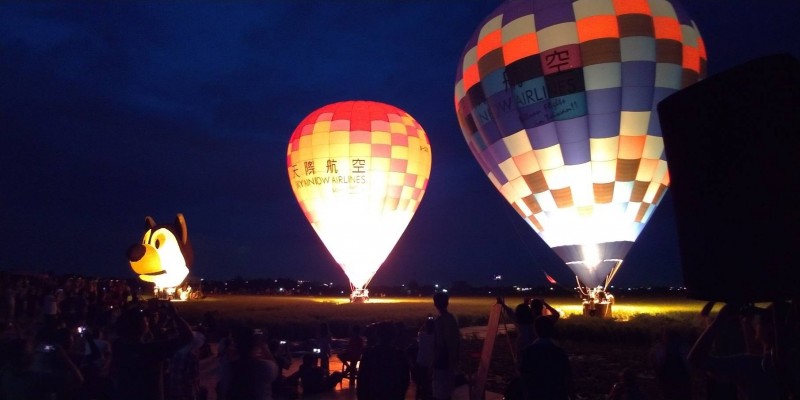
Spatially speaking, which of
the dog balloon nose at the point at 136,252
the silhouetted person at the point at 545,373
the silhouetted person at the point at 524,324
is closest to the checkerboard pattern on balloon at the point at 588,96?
the silhouetted person at the point at 524,324

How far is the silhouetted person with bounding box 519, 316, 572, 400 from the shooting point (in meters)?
3.96

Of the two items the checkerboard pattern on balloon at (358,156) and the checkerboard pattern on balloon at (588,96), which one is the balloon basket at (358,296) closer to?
the checkerboard pattern on balloon at (358,156)

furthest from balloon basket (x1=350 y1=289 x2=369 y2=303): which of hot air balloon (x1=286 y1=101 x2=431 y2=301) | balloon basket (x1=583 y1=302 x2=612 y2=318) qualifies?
balloon basket (x1=583 y1=302 x2=612 y2=318)

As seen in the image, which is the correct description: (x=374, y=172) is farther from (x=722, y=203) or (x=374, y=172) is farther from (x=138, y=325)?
(x=722, y=203)

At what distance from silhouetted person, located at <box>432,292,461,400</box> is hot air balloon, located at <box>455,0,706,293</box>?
37.9ft

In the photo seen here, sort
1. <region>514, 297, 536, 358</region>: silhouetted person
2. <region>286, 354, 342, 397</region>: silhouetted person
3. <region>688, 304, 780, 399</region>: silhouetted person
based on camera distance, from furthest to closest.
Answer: <region>286, 354, 342, 397</region>: silhouetted person < <region>514, 297, 536, 358</region>: silhouetted person < <region>688, 304, 780, 399</region>: silhouetted person

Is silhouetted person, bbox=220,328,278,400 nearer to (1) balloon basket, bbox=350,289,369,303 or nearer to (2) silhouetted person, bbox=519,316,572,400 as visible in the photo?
(2) silhouetted person, bbox=519,316,572,400

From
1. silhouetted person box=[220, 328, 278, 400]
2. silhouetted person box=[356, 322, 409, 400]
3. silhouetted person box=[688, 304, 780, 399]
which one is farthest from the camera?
silhouetted person box=[356, 322, 409, 400]

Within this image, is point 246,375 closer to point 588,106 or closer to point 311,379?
point 311,379

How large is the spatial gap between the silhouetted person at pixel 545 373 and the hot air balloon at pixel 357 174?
1953cm

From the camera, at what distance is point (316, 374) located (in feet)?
26.2

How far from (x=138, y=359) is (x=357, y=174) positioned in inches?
774

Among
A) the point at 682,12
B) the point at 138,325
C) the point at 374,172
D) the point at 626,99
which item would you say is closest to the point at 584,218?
the point at 626,99

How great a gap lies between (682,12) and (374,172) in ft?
39.0
